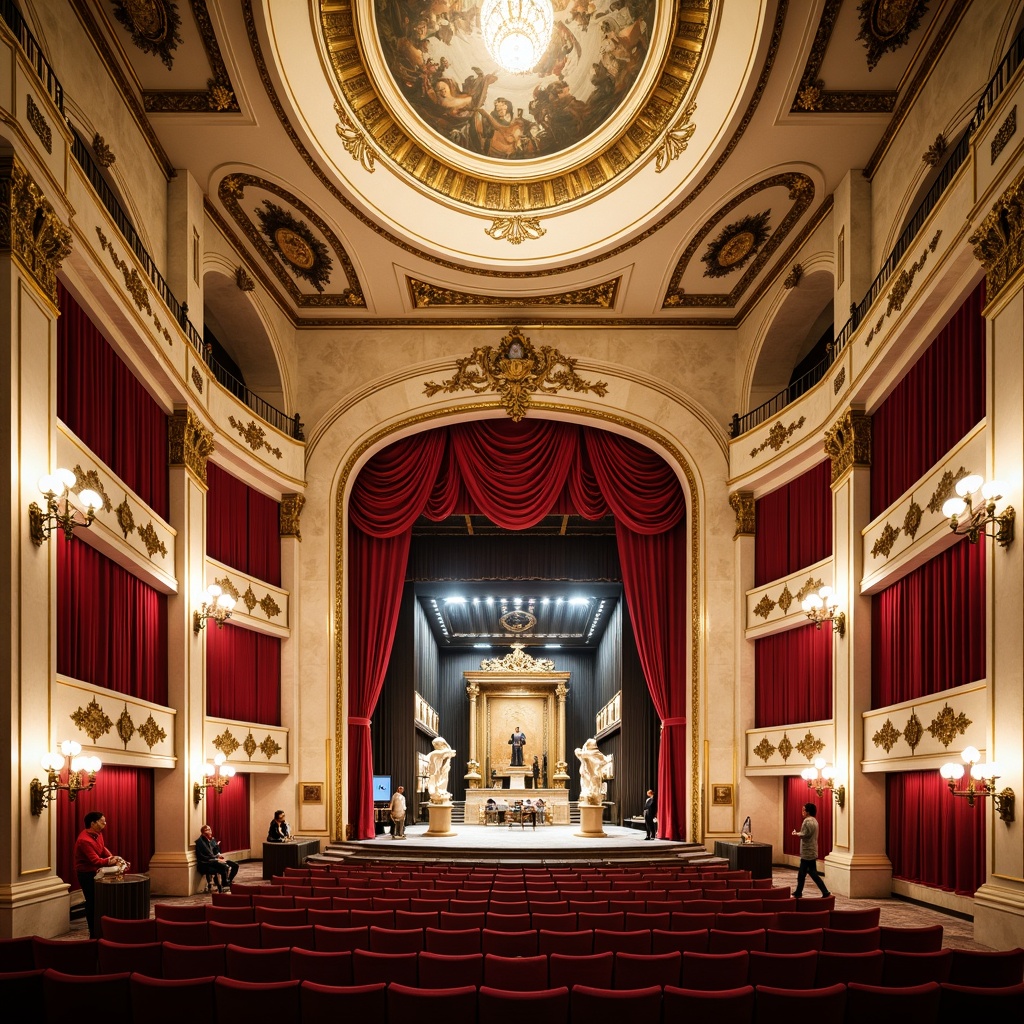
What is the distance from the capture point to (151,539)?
1262 centimetres

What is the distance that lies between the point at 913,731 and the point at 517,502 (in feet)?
29.4

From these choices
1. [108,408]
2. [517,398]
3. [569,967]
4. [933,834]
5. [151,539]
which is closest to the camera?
[569,967]

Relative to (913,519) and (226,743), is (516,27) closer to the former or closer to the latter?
(913,519)

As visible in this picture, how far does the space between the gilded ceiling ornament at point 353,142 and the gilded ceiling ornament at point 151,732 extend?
7.94 m

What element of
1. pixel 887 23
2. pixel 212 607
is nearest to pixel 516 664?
pixel 212 607

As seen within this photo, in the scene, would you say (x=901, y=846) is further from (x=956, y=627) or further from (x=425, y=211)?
(x=425, y=211)

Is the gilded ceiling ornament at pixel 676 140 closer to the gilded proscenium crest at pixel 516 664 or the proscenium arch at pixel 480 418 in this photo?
the proscenium arch at pixel 480 418

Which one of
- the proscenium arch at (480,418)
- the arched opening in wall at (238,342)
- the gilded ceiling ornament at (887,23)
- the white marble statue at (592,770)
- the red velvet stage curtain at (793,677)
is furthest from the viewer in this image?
the white marble statue at (592,770)

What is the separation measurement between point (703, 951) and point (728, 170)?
10.8 metres

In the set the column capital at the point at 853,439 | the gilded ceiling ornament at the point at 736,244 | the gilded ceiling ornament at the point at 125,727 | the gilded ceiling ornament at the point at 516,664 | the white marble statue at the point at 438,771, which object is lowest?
the white marble statue at the point at 438,771

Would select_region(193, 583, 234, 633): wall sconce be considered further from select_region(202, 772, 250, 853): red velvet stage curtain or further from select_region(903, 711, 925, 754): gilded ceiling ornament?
select_region(903, 711, 925, 754): gilded ceiling ornament

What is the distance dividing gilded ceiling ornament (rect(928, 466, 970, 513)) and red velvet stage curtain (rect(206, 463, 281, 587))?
32.0 feet

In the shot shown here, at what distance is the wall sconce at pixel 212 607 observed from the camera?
13.9 metres

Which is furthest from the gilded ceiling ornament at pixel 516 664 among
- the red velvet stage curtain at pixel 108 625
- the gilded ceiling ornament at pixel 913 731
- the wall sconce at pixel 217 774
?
the gilded ceiling ornament at pixel 913 731
